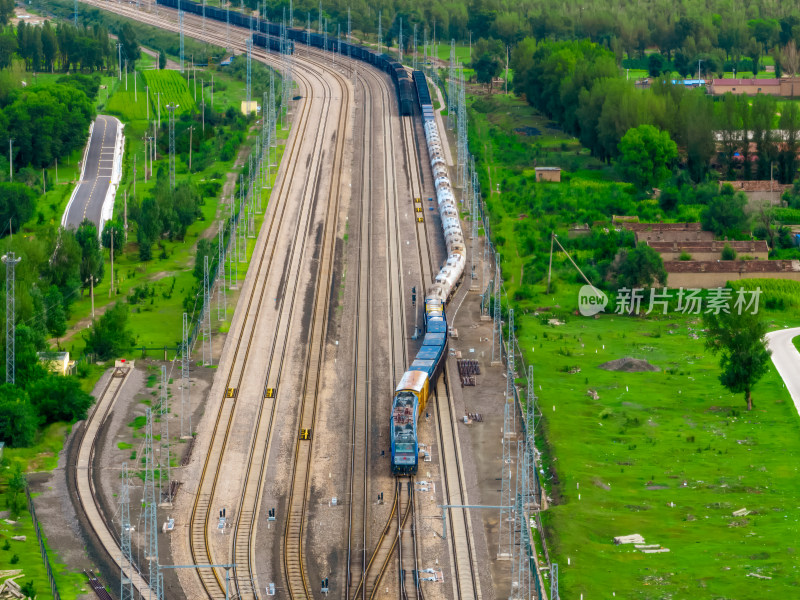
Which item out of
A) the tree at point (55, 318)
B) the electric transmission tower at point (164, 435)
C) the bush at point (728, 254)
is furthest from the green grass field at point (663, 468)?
the tree at point (55, 318)

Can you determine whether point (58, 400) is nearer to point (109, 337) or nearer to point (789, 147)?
point (109, 337)

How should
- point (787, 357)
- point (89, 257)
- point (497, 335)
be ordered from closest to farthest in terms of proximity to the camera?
point (787, 357)
point (497, 335)
point (89, 257)

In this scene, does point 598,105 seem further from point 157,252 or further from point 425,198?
point 157,252

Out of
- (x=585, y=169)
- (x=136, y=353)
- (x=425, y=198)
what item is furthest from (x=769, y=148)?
(x=136, y=353)

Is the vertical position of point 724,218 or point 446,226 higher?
point 724,218

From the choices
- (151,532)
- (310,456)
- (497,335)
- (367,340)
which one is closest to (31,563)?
(151,532)

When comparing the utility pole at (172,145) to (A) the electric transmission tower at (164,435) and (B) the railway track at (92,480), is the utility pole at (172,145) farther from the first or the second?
(A) the electric transmission tower at (164,435)
